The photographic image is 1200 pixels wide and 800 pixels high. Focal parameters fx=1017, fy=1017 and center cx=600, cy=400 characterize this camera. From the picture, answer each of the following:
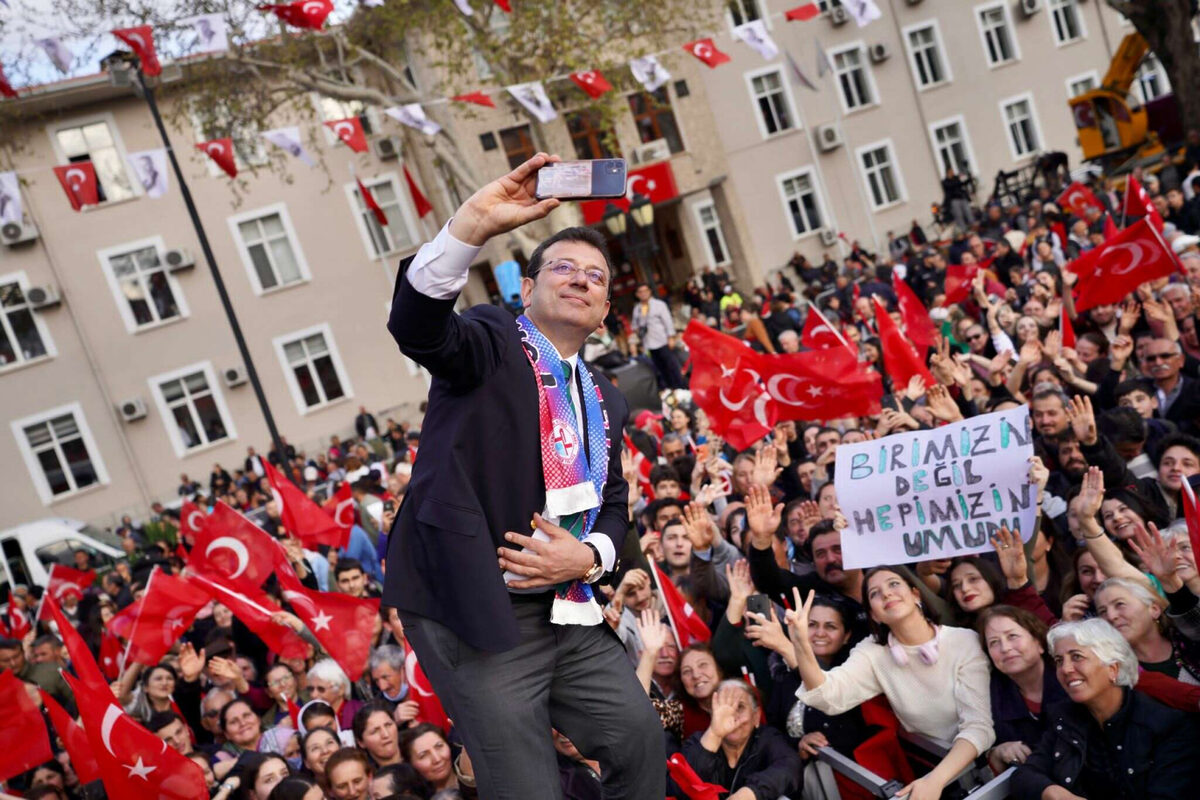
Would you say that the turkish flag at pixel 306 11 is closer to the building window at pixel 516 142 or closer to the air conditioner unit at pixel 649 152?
the building window at pixel 516 142

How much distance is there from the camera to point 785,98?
3234 centimetres

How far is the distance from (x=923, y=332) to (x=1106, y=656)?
649 centimetres

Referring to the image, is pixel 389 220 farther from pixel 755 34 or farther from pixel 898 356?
pixel 898 356

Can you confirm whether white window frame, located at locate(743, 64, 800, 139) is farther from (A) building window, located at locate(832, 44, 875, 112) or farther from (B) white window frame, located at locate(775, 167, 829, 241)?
(A) building window, located at locate(832, 44, 875, 112)

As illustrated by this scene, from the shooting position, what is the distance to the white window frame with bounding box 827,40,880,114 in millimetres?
32750

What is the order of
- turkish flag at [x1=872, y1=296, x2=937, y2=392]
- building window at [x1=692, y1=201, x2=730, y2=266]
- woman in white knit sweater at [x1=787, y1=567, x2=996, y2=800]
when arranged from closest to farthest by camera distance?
woman in white knit sweater at [x1=787, y1=567, x2=996, y2=800]
turkish flag at [x1=872, y1=296, x2=937, y2=392]
building window at [x1=692, y1=201, x2=730, y2=266]

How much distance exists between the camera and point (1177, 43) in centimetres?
2291

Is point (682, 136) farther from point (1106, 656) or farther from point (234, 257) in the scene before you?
point (1106, 656)

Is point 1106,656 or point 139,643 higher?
point 139,643

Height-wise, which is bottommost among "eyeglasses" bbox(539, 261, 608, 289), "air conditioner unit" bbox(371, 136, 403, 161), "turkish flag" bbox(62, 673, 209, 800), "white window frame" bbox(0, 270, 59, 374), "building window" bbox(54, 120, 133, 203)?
"turkish flag" bbox(62, 673, 209, 800)

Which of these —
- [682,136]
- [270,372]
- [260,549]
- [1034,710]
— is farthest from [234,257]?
[1034,710]

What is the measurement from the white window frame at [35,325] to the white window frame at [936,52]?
27.0m

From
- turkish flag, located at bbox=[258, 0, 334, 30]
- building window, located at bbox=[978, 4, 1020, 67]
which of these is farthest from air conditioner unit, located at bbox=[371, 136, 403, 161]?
building window, located at bbox=[978, 4, 1020, 67]

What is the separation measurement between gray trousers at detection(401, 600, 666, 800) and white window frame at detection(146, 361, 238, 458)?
25.3 meters
